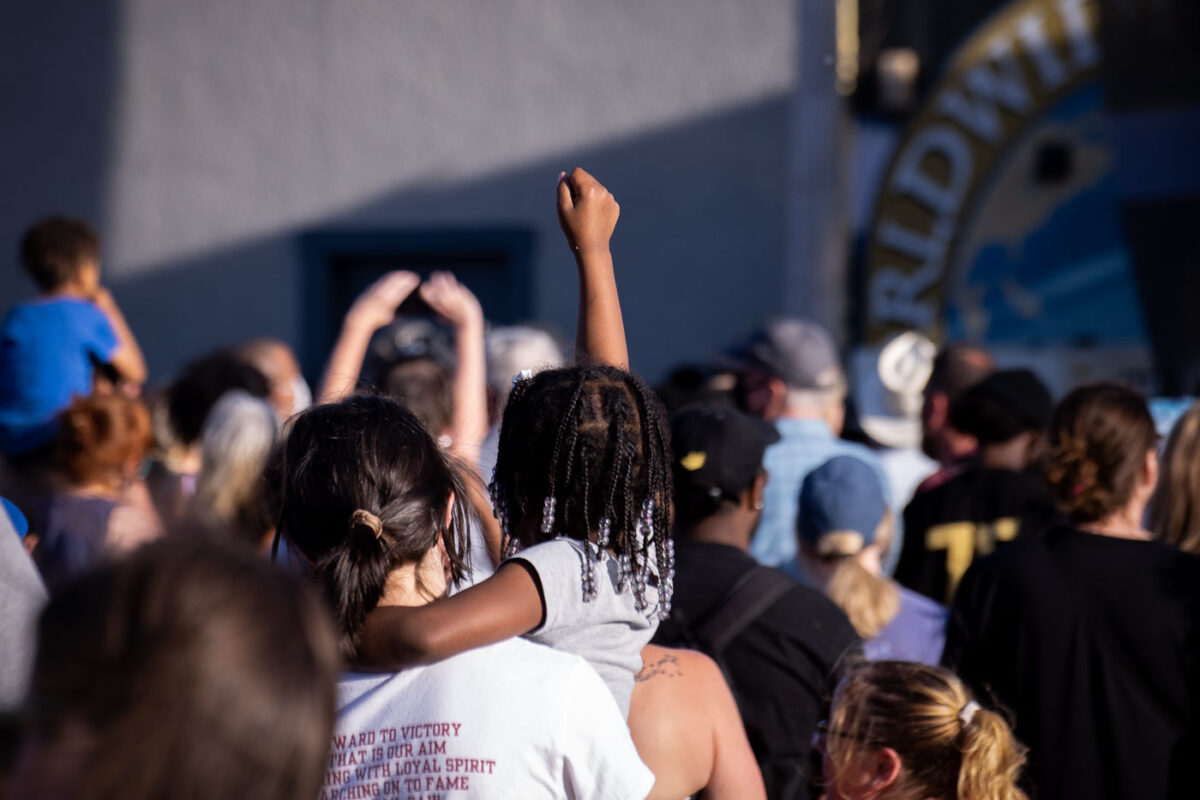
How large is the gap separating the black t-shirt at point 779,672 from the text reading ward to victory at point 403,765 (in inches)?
39.6

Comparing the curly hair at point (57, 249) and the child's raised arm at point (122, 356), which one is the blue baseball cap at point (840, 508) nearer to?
the child's raised arm at point (122, 356)

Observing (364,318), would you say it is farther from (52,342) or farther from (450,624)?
(52,342)

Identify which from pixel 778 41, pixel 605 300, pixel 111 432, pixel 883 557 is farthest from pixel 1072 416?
pixel 778 41

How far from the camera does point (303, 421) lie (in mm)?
1761

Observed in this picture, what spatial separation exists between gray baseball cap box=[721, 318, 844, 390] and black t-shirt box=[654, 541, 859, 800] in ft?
5.12

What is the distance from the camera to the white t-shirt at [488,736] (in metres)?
1.56

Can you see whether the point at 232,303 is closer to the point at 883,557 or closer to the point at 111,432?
the point at 111,432

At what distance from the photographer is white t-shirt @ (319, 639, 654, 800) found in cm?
156

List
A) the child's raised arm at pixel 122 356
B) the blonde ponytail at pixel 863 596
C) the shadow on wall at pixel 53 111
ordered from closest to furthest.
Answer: the blonde ponytail at pixel 863 596 < the child's raised arm at pixel 122 356 < the shadow on wall at pixel 53 111

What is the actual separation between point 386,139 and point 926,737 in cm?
670

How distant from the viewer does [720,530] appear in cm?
271

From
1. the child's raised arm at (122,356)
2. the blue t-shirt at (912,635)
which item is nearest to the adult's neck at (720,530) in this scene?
the blue t-shirt at (912,635)

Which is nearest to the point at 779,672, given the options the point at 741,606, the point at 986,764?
the point at 741,606

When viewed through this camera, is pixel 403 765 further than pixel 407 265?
No
